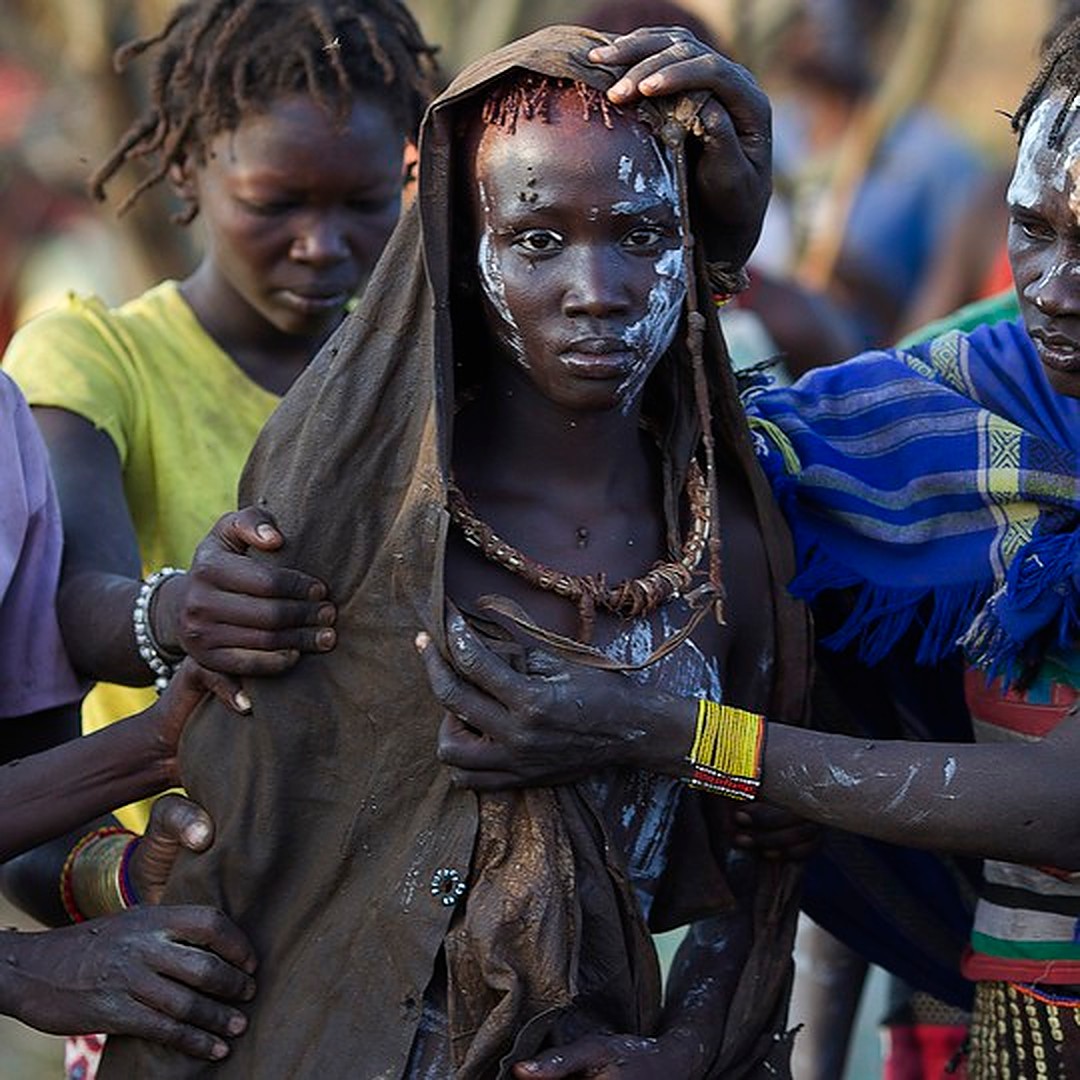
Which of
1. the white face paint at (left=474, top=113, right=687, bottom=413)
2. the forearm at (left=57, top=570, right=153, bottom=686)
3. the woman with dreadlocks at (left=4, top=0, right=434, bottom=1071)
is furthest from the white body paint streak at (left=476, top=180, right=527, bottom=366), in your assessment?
the woman with dreadlocks at (left=4, top=0, right=434, bottom=1071)

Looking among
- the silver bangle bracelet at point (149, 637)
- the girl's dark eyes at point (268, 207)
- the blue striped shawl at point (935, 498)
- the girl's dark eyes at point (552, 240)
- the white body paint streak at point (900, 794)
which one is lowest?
the white body paint streak at point (900, 794)

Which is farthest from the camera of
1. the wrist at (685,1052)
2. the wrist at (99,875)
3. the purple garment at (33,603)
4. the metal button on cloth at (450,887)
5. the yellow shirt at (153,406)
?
the yellow shirt at (153,406)

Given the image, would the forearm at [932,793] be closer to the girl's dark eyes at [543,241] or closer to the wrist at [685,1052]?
the wrist at [685,1052]

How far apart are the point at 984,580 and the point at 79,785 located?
1.34 m

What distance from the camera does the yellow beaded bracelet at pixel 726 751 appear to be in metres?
3.00

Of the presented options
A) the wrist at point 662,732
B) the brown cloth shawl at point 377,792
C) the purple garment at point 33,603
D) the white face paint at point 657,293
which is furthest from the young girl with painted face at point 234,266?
the wrist at point 662,732

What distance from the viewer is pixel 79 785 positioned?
323 centimetres

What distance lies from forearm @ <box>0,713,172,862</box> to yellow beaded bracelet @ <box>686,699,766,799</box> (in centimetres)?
75

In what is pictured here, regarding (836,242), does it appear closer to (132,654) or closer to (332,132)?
(332,132)

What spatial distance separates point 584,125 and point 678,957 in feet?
4.03

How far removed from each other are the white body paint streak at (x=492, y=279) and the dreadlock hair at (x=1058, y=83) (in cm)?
78

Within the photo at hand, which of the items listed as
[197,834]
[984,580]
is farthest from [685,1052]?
[984,580]

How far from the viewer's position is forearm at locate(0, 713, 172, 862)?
3.21m

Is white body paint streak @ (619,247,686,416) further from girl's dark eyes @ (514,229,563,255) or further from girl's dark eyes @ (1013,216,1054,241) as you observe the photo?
girl's dark eyes @ (1013,216,1054,241)
